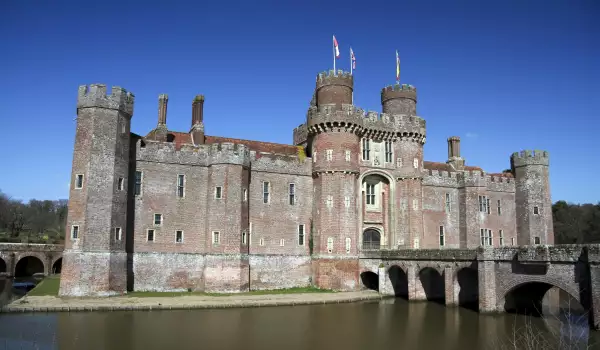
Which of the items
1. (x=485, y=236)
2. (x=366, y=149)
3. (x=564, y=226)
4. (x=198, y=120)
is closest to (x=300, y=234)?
(x=366, y=149)

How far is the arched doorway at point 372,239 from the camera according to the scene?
41250mm

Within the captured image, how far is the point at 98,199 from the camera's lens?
3095 centimetres

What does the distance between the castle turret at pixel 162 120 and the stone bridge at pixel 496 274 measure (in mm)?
18184

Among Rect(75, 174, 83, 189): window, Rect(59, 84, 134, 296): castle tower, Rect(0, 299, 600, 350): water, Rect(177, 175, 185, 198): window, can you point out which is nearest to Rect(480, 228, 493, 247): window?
Rect(0, 299, 600, 350): water

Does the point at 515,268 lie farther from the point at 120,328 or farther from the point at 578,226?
the point at 578,226

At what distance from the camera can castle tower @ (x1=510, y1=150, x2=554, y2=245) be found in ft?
150

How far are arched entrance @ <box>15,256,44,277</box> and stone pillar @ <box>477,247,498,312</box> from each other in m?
53.2

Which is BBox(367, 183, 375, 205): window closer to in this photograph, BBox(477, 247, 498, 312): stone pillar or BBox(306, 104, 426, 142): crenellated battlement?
BBox(306, 104, 426, 142): crenellated battlement

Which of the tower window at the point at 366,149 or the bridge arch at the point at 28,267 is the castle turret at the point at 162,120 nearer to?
the tower window at the point at 366,149

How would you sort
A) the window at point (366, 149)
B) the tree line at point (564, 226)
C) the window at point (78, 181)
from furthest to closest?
the tree line at point (564, 226), the window at point (366, 149), the window at point (78, 181)

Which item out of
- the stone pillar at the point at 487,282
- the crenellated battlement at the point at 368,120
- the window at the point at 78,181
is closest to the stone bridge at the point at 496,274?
the stone pillar at the point at 487,282

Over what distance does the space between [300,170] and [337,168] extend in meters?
3.31

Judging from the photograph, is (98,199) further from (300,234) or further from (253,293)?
(300,234)

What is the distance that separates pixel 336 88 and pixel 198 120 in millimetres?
11459
